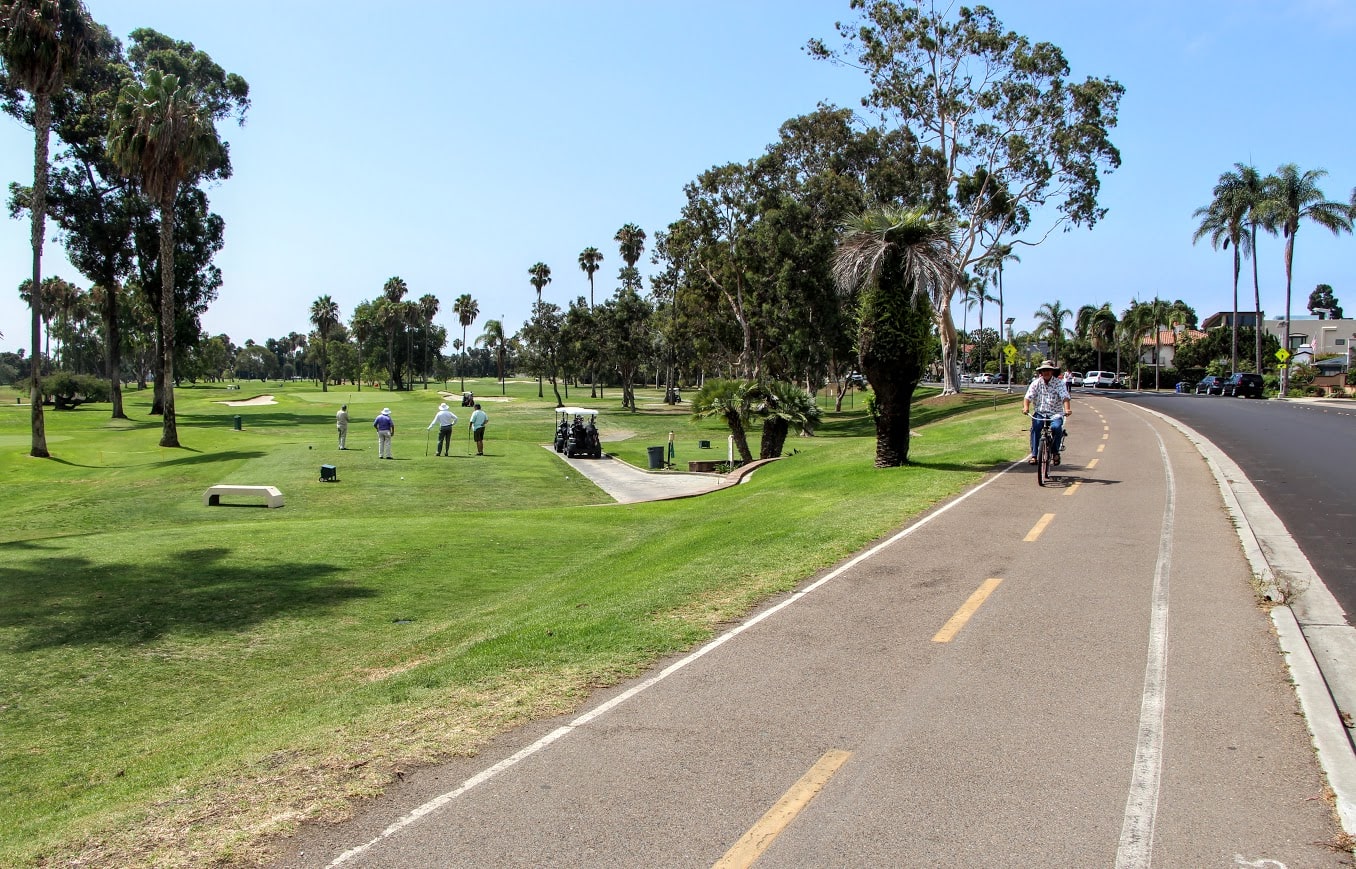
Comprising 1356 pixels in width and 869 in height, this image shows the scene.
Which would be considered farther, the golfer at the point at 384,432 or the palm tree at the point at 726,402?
the palm tree at the point at 726,402

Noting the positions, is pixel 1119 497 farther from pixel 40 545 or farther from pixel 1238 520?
pixel 40 545

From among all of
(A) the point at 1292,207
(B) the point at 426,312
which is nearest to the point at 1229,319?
(A) the point at 1292,207

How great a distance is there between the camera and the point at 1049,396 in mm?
17375

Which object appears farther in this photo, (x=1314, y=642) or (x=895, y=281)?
(x=895, y=281)

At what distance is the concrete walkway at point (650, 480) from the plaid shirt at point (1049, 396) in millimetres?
10733

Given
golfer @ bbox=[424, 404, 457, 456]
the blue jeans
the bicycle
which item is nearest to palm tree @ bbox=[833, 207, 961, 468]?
the blue jeans

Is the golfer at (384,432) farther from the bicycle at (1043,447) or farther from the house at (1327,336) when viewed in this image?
the house at (1327,336)

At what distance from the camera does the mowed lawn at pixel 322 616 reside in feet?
18.8

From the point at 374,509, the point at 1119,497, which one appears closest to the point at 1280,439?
the point at 1119,497

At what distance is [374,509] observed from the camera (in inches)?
906

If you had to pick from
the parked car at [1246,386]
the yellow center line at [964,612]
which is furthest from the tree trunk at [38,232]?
the parked car at [1246,386]

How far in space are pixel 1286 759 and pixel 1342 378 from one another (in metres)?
71.9

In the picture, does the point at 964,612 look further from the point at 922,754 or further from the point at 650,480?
the point at 650,480

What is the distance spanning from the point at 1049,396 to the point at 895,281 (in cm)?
414
